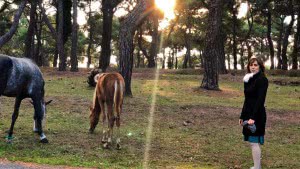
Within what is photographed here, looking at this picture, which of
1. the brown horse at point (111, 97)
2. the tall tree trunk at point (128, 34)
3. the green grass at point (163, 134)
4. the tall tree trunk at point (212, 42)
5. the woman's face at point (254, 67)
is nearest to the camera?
the woman's face at point (254, 67)

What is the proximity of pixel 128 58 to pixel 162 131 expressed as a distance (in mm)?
5987

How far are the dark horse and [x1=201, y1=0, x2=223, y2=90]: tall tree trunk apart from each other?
1383 centimetres

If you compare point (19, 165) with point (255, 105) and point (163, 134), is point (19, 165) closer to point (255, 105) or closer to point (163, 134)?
point (255, 105)

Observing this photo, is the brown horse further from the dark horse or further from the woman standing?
the woman standing

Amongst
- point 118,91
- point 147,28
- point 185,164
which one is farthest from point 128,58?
point 147,28

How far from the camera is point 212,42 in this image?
77.7ft

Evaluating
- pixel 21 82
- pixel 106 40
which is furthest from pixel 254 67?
pixel 106 40

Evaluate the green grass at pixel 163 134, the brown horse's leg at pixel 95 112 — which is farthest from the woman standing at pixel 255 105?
the brown horse's leg at pixel 95 112

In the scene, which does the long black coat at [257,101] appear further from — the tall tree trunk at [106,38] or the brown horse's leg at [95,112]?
the tall tree trunk at [106,38]

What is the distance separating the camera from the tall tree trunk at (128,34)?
1931 cm

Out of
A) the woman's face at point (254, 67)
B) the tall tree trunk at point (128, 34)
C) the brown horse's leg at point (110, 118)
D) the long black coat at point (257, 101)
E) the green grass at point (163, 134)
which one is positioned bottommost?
the green grass at point (163, 134)

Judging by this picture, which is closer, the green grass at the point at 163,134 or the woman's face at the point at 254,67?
the woman's face at the point at 254,67

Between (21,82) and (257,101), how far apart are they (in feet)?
19.7

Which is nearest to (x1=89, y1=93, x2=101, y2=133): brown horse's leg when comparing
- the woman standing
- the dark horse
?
the dark horse
